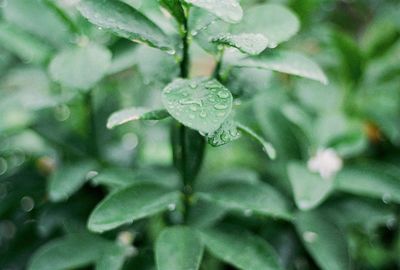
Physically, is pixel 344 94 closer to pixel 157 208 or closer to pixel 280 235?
pixel 280 235

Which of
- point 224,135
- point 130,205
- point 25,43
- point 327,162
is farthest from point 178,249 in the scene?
point 25,43

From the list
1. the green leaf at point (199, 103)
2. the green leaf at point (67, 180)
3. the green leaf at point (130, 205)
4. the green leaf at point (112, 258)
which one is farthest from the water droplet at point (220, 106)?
the green leaf at point (67, 180)

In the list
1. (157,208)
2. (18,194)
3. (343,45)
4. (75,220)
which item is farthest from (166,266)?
(343,45)

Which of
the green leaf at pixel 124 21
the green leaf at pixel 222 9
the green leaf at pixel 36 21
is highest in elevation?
the green leaf at pixel 222 9

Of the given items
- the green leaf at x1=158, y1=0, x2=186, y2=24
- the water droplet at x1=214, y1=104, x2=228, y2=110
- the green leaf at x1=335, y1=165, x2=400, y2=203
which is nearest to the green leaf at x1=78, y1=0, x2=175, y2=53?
the green leaf at x1=158, y1=0, x2=186, y2=24

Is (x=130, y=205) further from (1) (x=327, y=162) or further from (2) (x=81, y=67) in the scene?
(1) (x=327, y=162)

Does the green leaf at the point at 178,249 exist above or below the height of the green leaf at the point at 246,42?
below

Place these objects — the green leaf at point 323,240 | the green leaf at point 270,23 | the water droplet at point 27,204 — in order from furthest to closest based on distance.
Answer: the water droplet at point 27,204, the green leaf at point 323,240, the green leaf at point 270,23

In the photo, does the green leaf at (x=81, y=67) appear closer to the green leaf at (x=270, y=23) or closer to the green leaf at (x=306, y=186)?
the green leaf at (x=270, y=23)
